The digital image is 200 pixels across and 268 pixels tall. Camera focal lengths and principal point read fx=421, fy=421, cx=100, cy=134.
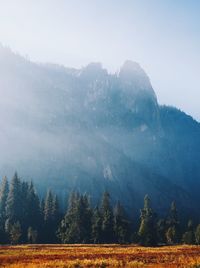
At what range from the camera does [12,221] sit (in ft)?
350

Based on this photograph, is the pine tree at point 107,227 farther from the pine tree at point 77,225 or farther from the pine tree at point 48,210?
the pine tree at point 48,210

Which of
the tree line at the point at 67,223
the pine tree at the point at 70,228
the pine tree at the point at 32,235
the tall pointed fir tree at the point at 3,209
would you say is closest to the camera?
the tall pointed fir tree at the point at 3,209

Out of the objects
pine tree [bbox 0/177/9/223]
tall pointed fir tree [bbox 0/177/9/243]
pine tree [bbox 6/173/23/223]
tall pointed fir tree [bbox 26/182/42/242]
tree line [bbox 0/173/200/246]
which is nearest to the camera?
tall pointed fir tree [bbox 0/177/9/243]

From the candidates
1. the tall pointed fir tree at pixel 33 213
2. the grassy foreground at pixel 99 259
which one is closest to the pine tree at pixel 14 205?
the tall pointed fir tree at pixel 33 213

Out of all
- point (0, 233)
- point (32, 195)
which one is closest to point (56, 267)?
point (0, 233)

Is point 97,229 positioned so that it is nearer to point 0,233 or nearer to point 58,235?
point 58,235

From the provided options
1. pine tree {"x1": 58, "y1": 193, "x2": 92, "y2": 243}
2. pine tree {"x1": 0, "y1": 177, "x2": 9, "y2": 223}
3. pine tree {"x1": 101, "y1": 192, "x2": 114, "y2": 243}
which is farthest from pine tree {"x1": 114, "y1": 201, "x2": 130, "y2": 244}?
pine tree {"x1": 0, "y1": 177, "x2": 9, "y2": 223}

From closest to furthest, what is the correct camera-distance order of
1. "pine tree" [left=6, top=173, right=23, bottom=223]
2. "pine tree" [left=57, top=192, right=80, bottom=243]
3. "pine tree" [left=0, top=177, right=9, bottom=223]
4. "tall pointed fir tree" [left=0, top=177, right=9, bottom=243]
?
"tall pointed fir tree" [left=0, top=177, right=9, bottom=243] < "pine tree" [left=57, top=192, right=80, bottom=243] < "pine tree" [left=6, top=173, right=23, bottom=223] < "pine tree" [left=0, top=177, right=9, bottom=223]

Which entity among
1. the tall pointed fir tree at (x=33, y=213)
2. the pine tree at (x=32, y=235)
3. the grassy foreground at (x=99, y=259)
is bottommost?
the grassy foreground at (x=99, y=259)

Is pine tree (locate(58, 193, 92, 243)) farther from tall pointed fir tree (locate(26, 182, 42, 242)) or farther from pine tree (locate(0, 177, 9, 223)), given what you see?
pine tree (locate(0, 177, 9, 223))

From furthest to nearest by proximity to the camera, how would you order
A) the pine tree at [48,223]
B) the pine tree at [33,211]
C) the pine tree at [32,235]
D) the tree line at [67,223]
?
the pine tree at [48,223] < the pine tree at [33,211] < the tree line at [67,223] < the pine tree at [32,235]

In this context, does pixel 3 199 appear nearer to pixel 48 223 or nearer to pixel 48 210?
pixel 48 210

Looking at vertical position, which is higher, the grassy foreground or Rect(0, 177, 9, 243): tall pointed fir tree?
Rect(0, 177, 9, 243): tall pointed fir tree

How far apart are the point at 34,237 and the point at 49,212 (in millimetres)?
19437
